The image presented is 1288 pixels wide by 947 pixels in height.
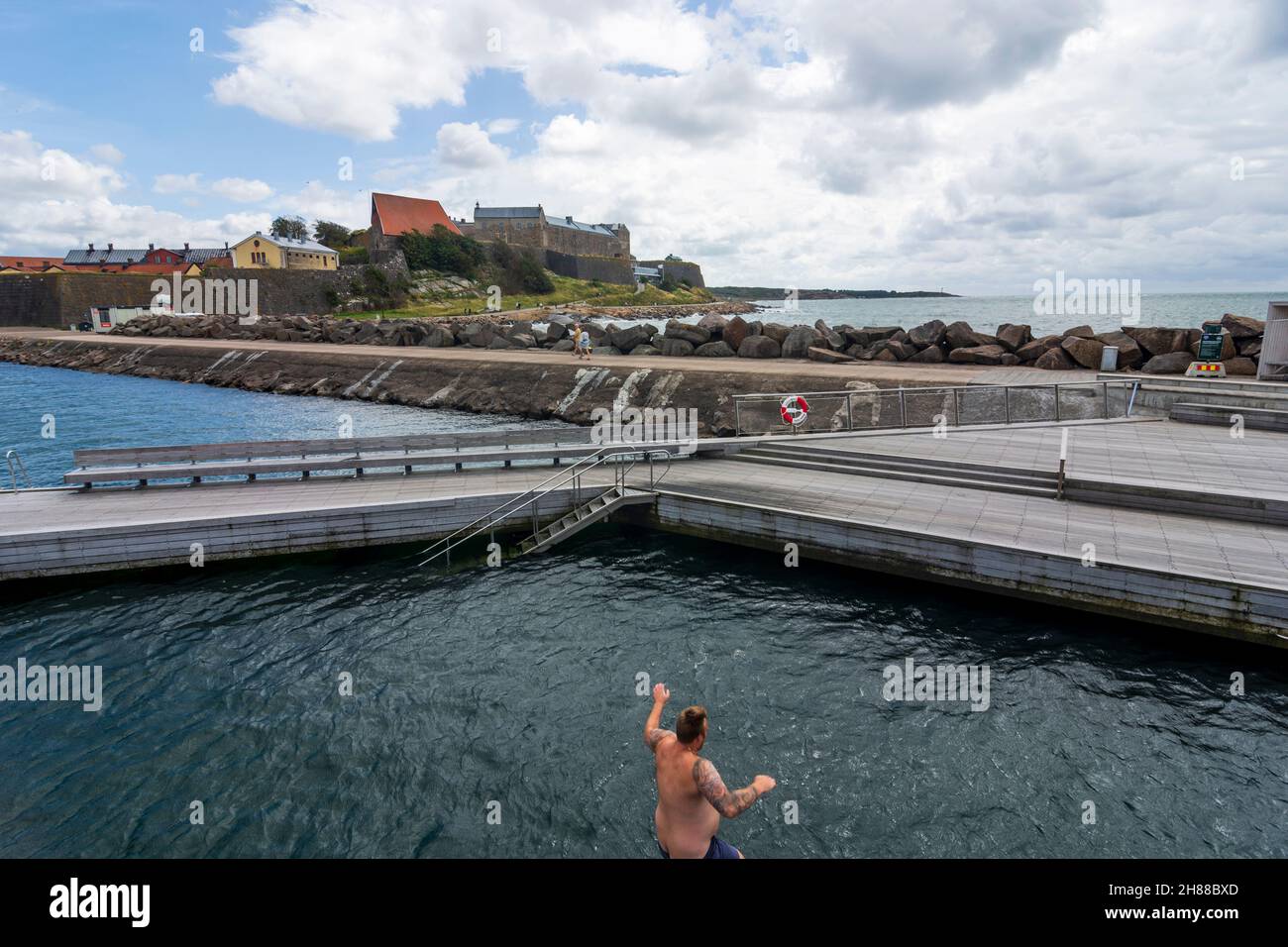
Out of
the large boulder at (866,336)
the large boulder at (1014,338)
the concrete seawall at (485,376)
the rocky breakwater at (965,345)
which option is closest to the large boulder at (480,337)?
the concrete seawall at (485,376)

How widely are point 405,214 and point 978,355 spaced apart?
349ft

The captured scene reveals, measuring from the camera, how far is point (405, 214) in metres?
115

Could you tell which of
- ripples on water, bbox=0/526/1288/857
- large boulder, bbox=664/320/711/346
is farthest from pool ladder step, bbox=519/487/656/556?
large boulder, bbox=664/320/711/346

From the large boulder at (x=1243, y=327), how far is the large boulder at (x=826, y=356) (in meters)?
13.8

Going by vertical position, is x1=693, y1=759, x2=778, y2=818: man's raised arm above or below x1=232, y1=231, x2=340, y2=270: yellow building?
below

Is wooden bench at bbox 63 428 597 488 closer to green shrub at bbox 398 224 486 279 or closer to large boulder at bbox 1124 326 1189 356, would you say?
large boulder at bbox 1124 326 1189 356

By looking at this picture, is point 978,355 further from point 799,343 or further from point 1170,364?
point 799,343

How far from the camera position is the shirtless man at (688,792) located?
5.08m

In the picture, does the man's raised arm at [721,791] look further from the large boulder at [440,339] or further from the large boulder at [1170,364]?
the large boulder at [440,339]

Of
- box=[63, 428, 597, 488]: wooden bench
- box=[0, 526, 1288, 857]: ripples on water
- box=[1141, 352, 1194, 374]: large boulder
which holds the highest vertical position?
box=[1141, 352, 1194, 374]: large boulder

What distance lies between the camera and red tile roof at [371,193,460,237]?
110m

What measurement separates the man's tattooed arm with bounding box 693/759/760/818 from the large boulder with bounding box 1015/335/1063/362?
30.0 meters

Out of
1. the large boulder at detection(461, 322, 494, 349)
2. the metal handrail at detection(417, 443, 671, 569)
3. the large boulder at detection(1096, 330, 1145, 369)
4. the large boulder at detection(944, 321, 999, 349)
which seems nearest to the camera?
the metal handrail at detection(417, 443, 671, 569)
